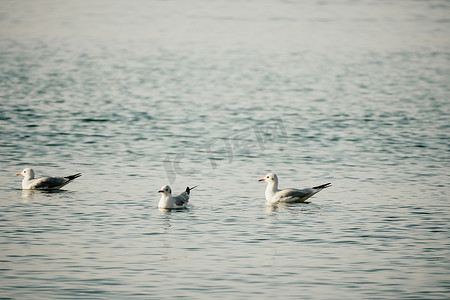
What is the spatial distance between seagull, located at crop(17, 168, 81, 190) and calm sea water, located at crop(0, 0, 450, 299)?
0.35m

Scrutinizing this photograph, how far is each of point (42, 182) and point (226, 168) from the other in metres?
6.27

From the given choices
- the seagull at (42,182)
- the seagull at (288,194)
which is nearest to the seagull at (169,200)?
the seagull at (288,194)

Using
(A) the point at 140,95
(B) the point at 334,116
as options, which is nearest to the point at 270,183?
(B) the point at 334,116

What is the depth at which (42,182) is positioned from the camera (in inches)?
820

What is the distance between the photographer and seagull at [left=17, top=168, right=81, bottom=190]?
20.8 metres

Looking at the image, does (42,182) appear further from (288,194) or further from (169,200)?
(288,194)

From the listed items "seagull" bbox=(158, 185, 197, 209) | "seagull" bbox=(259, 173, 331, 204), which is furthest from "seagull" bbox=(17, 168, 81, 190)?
"seagull" bbox=(259, 173, 331, 204)

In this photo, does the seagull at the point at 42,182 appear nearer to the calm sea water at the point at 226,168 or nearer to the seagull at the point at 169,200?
the calm sea water at the point at 226,168

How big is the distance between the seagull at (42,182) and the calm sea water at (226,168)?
1.16 ft

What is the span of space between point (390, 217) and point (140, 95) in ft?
85.2

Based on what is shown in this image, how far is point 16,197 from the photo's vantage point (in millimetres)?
19969

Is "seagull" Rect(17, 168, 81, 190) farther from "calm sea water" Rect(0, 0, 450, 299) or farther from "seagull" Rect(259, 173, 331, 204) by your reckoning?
"seagull" Rect(259, 173, 331, 204)

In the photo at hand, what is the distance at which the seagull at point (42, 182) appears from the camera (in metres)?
20.8

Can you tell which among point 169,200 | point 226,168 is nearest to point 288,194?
point 169,200
